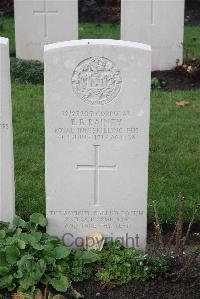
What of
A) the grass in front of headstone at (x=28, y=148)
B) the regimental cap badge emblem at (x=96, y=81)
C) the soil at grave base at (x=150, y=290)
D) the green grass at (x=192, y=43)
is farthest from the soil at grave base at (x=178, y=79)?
the soil at grave base at (x=150, y=290)

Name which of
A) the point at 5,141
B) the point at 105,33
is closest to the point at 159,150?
the point at 5,141

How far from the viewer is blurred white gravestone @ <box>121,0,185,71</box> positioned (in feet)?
32.4

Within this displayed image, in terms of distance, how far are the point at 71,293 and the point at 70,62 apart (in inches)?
58.7

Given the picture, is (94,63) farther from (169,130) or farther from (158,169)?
(169,130)

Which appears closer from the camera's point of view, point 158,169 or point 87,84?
point 87,84

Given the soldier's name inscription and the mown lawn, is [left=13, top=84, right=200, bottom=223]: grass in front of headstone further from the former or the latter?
the soldier's name inscription

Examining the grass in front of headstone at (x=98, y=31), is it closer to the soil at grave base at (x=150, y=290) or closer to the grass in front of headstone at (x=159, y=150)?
the grass in front of headstone at (x=159, y=150)

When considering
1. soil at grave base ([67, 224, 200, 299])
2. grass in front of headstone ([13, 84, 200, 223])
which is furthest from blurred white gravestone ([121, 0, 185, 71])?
soil at grave base ([67, 224, 200, 299])

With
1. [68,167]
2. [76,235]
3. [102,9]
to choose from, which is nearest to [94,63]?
[68,167]

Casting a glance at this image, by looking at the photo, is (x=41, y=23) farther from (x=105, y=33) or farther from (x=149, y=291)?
(x=149, y=291)

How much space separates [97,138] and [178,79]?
17.2 ft

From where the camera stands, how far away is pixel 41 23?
1028 cm

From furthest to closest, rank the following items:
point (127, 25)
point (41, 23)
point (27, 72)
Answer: point (41, 23), point (127, 25), point (27, 72)

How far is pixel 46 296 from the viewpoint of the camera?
429cm
